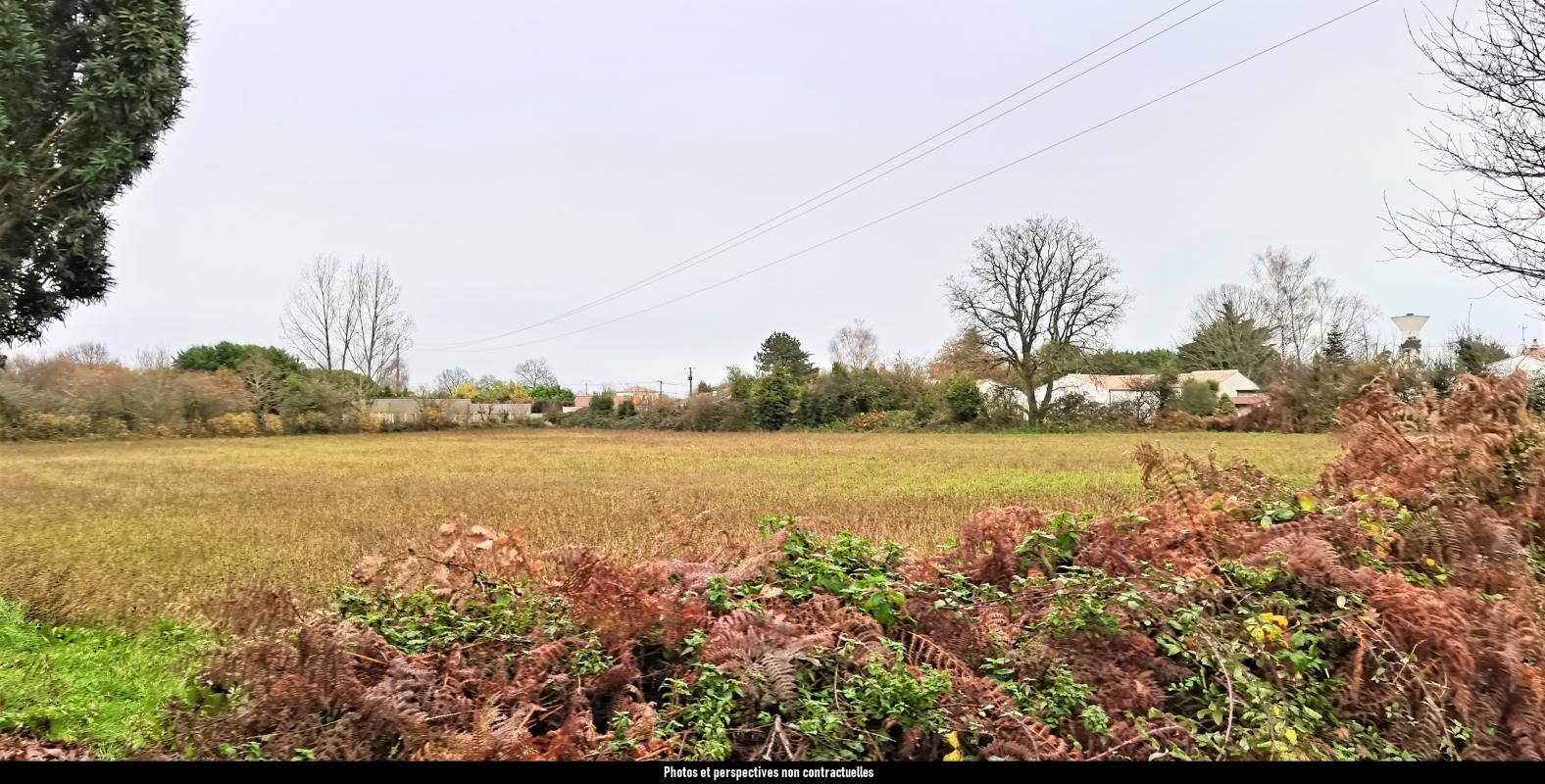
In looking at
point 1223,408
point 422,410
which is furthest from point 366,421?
point 1223,408

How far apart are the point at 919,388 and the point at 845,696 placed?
123 ft

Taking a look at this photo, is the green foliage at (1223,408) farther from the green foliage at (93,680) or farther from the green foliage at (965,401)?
the green foliage at (93,680)

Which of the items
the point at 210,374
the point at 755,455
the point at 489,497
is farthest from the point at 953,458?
the point at 210,374

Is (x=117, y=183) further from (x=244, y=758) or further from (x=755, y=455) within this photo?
(x=755, y=455)

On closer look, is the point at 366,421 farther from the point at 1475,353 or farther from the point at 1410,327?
the point at 1475,353

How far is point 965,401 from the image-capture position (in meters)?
36.1

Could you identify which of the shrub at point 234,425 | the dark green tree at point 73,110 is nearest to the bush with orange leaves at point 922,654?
the dark green tree at point 73,110

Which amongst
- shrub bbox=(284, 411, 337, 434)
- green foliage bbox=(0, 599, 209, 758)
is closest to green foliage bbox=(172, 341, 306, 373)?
shrub bbox=(284, 411, 337, 434)

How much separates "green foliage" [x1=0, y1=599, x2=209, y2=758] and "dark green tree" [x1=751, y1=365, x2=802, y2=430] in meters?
34.7

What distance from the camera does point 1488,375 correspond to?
5.25 m

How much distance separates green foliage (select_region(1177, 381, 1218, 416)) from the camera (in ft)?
115

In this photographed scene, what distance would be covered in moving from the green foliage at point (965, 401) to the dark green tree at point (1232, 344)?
A: 804 inches

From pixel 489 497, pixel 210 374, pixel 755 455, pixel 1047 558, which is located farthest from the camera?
pixel 210 374

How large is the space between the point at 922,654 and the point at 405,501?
9.60 meters
